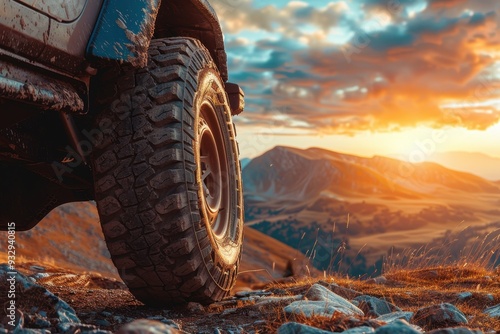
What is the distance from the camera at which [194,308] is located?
3.49 meters

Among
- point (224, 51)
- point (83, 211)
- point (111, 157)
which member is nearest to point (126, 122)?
point (111, 157)

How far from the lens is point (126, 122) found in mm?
3043

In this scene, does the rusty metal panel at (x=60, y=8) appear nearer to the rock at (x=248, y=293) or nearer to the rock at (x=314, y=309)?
the rock at (x=314, y=309)

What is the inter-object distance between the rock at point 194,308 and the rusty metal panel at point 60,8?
1856 millimetres

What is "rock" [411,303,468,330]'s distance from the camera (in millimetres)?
2850

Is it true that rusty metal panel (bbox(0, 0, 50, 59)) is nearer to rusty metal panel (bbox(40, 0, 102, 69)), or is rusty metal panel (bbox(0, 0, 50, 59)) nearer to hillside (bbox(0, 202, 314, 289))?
rusty metal panel (bbox(40, 0, 102, 69))

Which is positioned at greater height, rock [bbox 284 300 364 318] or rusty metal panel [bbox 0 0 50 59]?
rusty metal panel [bbox 0 0 50 59]

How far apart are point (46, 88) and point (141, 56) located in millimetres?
555

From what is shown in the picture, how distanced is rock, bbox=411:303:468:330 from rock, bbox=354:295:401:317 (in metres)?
0.53

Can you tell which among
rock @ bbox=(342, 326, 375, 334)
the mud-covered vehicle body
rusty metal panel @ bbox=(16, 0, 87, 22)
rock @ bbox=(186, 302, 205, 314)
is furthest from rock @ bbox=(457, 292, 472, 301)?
rusty metal panel @ bbox=(16, 0, 87, 22)

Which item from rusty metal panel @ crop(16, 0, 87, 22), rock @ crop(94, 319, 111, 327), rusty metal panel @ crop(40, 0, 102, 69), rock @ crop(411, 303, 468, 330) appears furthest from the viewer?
rock @ crop(94, 319, 111, 327)

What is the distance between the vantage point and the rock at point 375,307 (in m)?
3.48

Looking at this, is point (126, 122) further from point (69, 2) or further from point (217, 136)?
point (217, 136)

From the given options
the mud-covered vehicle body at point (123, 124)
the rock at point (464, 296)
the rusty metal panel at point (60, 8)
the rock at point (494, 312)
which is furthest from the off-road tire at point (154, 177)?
the rock at point (464, 296)
